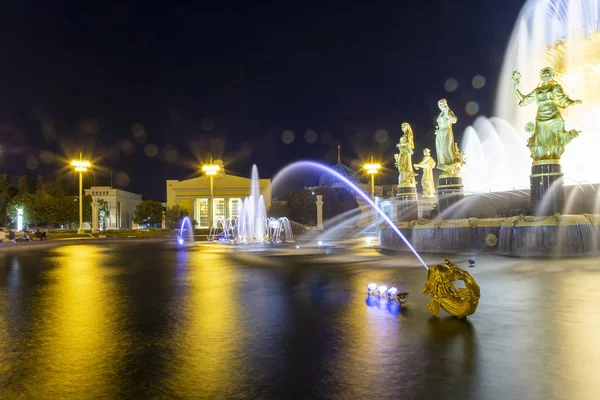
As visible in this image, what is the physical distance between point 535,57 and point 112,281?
24103mm

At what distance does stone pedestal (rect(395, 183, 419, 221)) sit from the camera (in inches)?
1028

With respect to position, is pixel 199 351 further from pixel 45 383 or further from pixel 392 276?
pixel 392 276

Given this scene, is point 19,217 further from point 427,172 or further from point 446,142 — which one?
point 446,142

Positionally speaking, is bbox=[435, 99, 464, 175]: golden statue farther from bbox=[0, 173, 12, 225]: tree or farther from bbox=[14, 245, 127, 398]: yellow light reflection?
bbox=[0, 173, 12, 225]: tree

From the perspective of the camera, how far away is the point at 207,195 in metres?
102

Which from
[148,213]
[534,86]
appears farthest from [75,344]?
[148,213]

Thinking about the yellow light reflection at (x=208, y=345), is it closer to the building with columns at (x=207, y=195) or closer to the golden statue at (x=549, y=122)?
the golden statue at (x=549, y=122)

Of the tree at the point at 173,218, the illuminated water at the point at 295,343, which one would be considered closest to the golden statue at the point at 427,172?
the illuminated water at the point at 295,343

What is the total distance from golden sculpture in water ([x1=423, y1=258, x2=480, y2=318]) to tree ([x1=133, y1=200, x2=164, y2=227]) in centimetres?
8249

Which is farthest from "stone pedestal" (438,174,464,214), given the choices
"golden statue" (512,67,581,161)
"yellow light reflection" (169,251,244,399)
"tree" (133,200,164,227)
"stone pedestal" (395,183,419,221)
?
"tree" (133,200,164,227)

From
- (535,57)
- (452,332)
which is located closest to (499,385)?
(452,332)

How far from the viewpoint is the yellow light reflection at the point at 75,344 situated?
4.31m

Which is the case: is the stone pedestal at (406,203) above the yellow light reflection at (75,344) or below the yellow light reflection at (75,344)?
above

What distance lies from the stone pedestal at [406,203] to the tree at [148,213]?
65.8 metres
